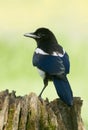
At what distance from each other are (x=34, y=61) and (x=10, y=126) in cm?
265

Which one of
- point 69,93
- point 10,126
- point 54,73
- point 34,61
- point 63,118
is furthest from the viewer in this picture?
point 34,61

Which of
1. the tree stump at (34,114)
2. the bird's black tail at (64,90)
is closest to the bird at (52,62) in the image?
the bird's black tail at (64,90)

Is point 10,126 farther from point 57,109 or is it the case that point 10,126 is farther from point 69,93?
point 69,93

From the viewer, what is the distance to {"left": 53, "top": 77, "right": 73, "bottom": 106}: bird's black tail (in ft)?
18.9

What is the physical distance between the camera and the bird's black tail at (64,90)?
575 centimetres

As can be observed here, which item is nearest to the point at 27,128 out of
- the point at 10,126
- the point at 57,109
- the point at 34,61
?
the point at 10,126

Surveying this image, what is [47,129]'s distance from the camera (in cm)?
516

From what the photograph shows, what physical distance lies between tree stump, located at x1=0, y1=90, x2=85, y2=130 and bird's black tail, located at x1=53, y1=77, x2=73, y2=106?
0.15 metres

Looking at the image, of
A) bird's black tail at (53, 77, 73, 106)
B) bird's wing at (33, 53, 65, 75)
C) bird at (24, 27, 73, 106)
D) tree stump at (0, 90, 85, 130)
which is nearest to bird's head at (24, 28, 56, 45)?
bird at (24, 27, 73, 106)

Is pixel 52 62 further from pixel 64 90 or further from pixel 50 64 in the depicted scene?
pixel 64 90

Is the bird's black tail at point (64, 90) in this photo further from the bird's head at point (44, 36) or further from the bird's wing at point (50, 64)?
the bird's head at point (44, 36)

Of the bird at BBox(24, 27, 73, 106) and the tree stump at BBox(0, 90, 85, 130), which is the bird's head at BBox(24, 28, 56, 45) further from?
the tree stump at BBox(0, 90, 85, 130)

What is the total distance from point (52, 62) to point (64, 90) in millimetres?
920

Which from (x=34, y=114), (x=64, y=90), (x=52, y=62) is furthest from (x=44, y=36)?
(x=34, y=114)
